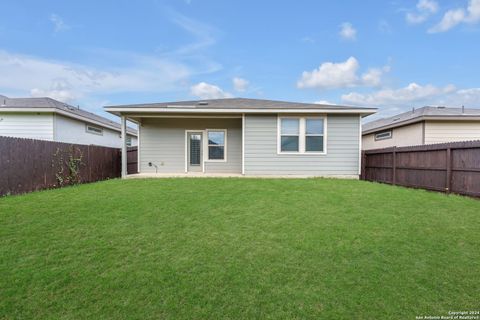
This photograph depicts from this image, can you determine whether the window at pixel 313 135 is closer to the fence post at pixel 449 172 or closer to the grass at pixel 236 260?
the fence post at pixel 449 172

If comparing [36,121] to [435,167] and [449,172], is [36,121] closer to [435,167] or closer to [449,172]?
[435,167]

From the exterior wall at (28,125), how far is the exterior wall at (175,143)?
13.0ft

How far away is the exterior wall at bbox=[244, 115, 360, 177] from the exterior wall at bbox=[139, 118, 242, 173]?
1.73 meters

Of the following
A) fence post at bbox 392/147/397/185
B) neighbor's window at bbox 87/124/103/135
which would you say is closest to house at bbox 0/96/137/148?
neighbor's window at bbox 87/124/103/135

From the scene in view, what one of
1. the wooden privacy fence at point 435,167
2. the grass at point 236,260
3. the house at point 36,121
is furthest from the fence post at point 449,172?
the house at point 36,121

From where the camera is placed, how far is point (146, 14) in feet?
41.6

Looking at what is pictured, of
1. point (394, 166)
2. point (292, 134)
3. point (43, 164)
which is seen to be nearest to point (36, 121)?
point (43, 164)

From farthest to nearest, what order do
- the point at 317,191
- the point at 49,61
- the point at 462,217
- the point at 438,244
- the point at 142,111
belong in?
1. the point at 49,61
2. the point at 142,111
3. the point at 317,191
4. the point at 462,217
5. the point at 438,244

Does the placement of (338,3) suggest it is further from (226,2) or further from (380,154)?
(380,154)

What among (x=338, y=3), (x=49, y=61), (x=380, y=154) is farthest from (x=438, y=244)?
(x=49, y=61)

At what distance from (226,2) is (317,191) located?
9579 millimetres

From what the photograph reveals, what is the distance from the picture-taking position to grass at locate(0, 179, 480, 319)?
2432mm

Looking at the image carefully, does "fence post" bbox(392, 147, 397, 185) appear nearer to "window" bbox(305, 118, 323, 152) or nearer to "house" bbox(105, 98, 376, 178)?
"house" bbox(105, 98, 376, 178)

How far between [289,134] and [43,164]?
8.50 m
